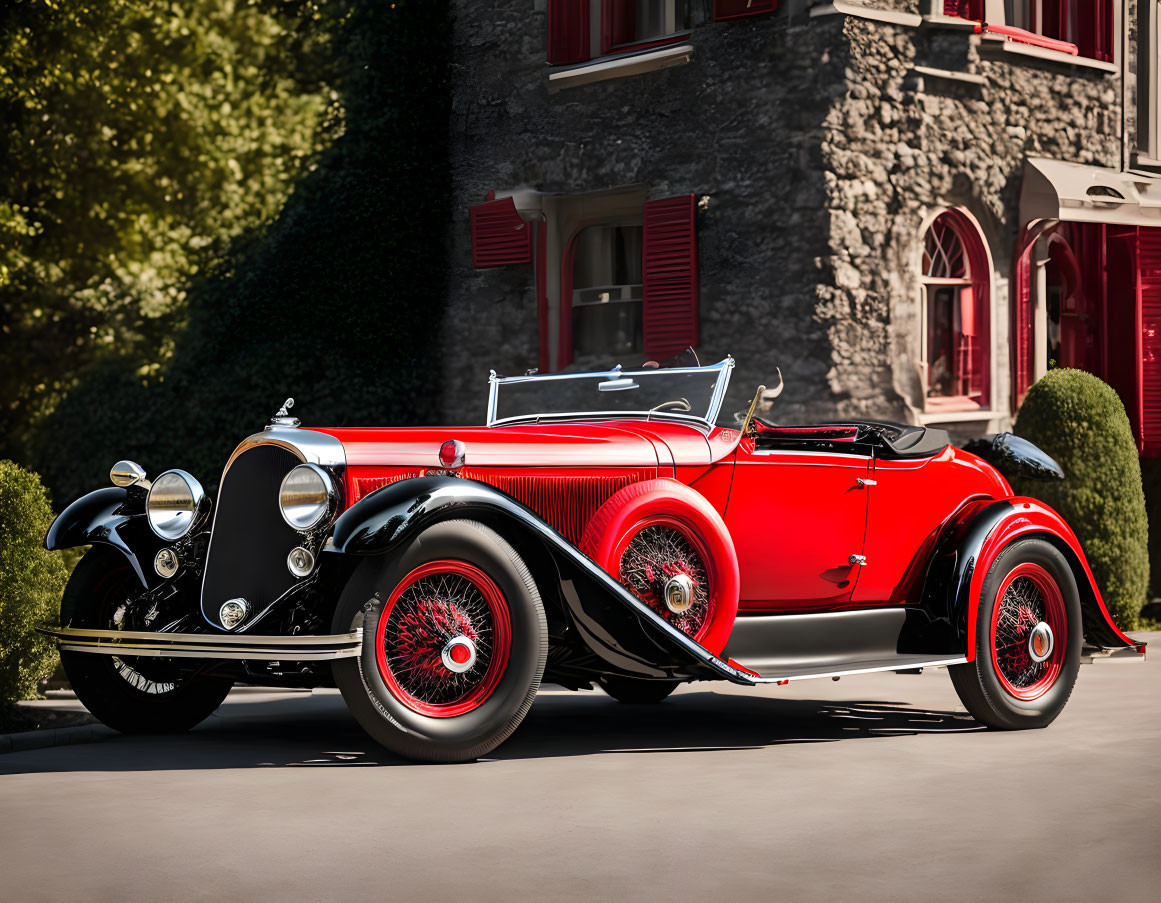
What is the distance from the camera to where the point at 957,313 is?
601 inches

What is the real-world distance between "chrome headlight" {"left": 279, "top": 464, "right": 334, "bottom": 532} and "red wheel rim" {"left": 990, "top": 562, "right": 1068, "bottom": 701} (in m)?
3.55

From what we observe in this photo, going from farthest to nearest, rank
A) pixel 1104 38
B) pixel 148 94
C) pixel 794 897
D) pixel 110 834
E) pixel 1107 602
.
Result: 1. pixel 148 94
2. pixel 1104 38
3. pixel 1107 602
4. pixel 110 834
5. pixel 794 897

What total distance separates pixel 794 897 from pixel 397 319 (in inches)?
499

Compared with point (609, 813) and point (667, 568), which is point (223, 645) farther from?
point (667, 568)

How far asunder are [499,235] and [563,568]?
31.2ft

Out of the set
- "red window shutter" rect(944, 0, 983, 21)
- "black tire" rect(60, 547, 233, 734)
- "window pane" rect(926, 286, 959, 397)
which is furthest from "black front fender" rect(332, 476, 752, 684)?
"red window shutter" rect(944, 0, 983, 21)

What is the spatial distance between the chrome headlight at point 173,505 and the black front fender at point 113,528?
0.13m

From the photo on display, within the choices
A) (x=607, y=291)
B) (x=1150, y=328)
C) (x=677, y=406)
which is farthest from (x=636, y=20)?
(x=677, y=406)

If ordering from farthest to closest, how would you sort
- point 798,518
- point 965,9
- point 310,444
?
point 965,9 → point 798,518 → point 310,444

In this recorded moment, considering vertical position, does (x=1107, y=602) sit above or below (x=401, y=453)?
below

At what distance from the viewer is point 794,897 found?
5023 millimetres

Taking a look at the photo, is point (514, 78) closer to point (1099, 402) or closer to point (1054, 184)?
point (1054, 184)

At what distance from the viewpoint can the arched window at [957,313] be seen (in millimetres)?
15117

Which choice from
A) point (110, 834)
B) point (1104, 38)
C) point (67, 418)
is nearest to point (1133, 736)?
point (110, 834)
